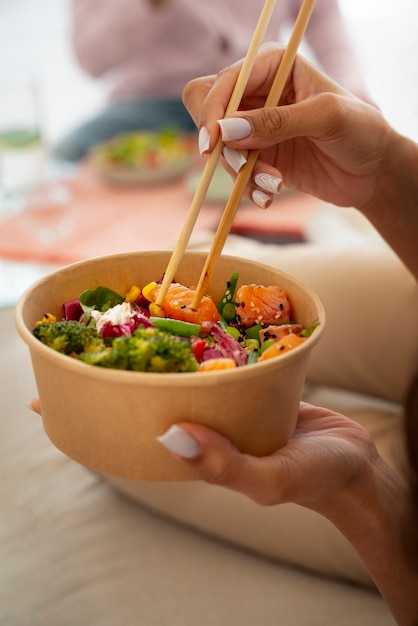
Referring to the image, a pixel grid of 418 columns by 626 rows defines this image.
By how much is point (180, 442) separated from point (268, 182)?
34 centimetres

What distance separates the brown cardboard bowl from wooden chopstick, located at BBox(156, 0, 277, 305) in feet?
0.28

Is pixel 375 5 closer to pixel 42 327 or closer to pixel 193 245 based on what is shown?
pixel 193 245

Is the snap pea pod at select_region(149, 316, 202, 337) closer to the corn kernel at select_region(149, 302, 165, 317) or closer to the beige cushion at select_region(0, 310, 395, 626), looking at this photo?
the corn kernel at select_region(149, 302, 165, 317)

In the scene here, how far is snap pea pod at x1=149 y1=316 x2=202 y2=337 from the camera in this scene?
764mm

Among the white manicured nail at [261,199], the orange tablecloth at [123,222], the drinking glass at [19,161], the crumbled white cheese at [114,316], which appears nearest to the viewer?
the crumbled white cheese at [114,316]

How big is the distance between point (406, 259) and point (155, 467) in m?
0.65

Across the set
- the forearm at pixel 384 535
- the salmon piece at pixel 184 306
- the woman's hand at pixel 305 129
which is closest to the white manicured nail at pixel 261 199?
the woman's hand at pixel 305 129

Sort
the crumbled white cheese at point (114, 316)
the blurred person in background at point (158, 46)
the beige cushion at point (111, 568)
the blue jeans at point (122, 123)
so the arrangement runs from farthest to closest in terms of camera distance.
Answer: the blurred person in background at point (158, 46) < the blue jeans at point (122, 123) < the beige cushion at point (111, 568) < the crumbled white cheese at point (114, 316)

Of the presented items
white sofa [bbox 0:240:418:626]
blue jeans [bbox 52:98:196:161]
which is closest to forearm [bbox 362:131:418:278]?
white sofa [bbox 0:240:418:626]

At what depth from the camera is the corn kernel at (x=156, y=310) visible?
31.3 inches

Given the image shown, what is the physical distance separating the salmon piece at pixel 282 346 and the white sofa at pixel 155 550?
44 cm

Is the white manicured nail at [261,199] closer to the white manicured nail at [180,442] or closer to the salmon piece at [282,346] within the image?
the salmon piece at [282,346]

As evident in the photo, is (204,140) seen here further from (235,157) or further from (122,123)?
(122,123)

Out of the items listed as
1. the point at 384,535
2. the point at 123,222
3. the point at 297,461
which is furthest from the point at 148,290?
the point at 123,222
